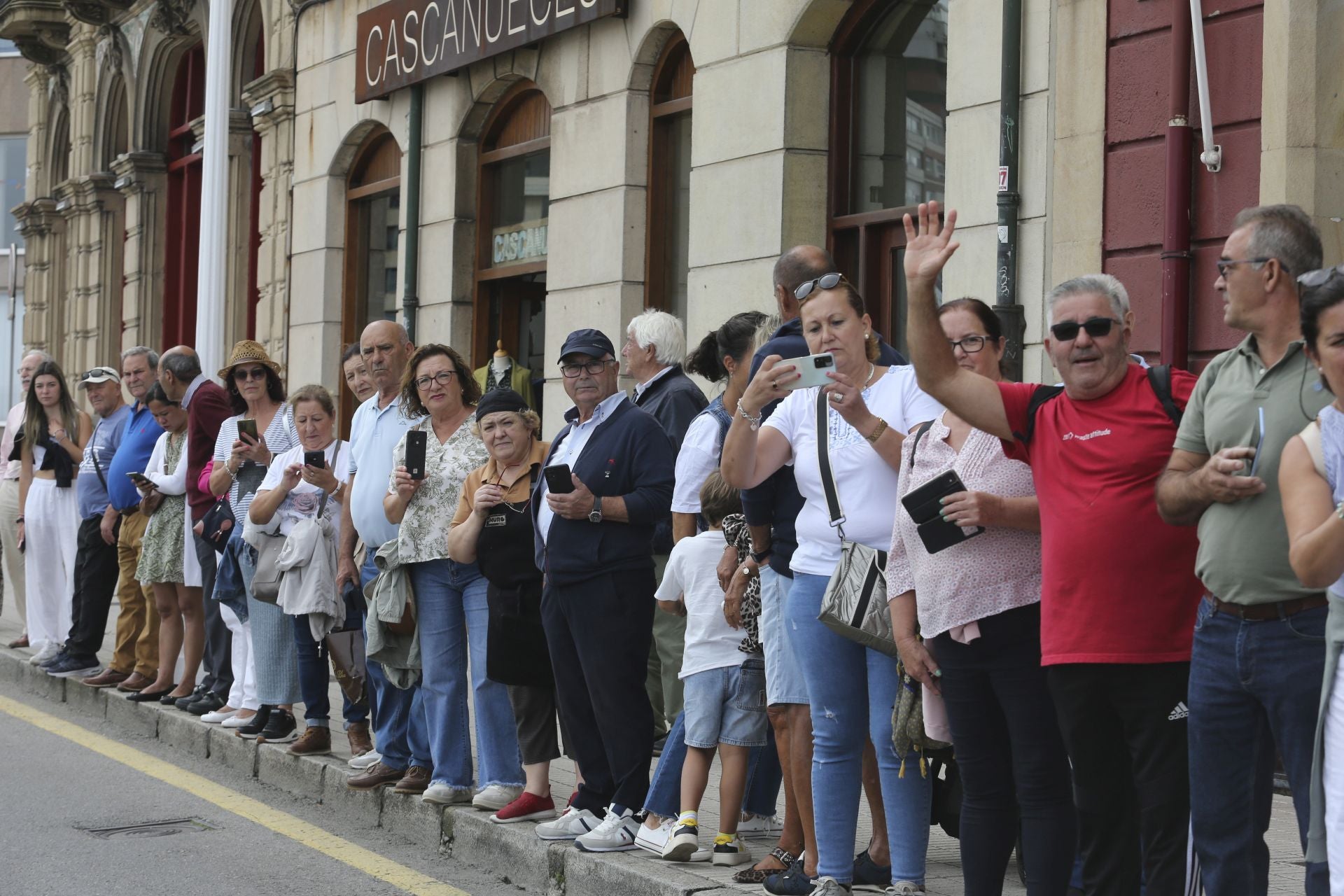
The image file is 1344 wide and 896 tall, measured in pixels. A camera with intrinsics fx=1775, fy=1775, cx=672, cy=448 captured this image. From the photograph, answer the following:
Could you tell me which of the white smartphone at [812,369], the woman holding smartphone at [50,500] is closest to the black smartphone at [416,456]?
the white smartphone at [812,369]

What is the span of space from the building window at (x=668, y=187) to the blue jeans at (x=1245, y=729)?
8485 mm

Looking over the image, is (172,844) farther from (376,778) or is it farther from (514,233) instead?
(514,233)

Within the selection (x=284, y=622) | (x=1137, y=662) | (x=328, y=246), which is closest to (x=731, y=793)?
(x=1137, y=662)

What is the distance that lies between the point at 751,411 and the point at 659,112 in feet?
25.3

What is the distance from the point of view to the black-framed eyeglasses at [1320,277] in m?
3.76

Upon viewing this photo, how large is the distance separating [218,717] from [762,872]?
4395 millimetres

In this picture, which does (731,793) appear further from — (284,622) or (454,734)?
(284,622)

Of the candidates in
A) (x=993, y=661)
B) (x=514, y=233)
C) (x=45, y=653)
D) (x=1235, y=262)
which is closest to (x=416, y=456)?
(x=993, y=661)

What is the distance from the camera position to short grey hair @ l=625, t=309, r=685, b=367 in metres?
7.46

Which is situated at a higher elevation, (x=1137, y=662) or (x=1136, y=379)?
(x=1136, y=379)

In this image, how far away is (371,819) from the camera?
301 inches

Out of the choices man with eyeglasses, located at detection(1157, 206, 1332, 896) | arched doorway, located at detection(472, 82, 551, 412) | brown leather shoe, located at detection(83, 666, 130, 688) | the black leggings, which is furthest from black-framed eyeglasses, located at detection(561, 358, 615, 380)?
arched doorway, located at detection(472, 82, 551, 412)

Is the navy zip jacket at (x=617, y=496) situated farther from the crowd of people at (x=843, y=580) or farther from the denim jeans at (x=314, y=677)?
the denim jeans at (x=314, y=677)

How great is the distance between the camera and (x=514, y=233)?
14.5m
